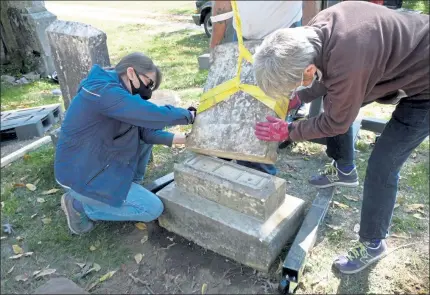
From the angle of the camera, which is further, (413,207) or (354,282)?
(413,207)

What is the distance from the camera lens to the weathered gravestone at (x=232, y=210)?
239 centimetres

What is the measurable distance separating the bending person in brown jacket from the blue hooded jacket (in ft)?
2.85

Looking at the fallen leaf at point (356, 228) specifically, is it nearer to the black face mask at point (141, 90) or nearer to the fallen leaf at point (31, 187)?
the black face mask at point (141, 90)

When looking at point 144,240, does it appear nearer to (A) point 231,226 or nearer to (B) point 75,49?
(A) point 231,226

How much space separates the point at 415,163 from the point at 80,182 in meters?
3.05

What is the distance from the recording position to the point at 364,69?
1.85 m

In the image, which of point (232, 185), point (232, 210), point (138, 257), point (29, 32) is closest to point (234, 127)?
point (232, 185)

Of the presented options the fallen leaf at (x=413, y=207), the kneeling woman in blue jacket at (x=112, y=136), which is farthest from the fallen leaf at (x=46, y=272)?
the fallen leaf at (x=413, y=207)

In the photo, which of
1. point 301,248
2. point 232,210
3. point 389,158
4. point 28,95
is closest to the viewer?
point 389,158

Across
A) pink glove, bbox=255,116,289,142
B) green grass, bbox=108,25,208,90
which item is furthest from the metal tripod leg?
green grass, bbox=108,25,208,90

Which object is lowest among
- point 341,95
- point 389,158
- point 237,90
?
point 389,158

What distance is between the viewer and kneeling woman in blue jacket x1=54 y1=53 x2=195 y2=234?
2.49 meters

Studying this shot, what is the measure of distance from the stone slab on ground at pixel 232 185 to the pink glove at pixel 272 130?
0.92 ft

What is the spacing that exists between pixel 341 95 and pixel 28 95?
18.3ft
